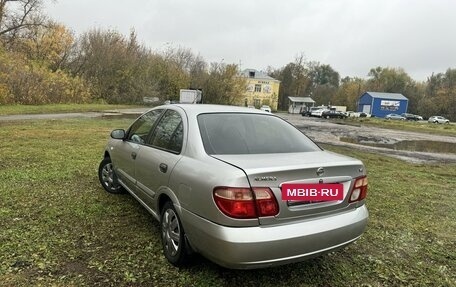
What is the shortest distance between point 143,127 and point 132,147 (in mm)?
305

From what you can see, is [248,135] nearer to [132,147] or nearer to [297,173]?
[297,173]

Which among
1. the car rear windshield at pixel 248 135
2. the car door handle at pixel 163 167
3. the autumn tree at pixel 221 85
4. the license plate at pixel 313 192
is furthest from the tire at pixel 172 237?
the autumn tree at pixel 221 85

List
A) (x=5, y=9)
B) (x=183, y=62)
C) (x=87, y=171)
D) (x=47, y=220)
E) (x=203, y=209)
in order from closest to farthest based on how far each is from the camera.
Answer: (x=203, y=209) → (x=47, y=220) → (x=87, y=171) → (x=5, y=9) → (x=183, y=62)

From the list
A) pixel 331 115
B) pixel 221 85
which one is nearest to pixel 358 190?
pixel 221 85

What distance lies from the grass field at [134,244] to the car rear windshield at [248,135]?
1.11m

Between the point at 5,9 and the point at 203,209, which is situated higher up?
the point at 5,9

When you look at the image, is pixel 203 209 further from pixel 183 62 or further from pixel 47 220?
pixel 183 62

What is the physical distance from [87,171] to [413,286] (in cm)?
565

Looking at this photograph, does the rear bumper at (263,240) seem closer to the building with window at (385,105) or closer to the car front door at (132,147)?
the car front door at (132,147)

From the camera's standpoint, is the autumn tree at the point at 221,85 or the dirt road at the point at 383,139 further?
the autumn tree at the point at 221,85

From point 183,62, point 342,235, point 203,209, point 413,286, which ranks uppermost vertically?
point 183,62

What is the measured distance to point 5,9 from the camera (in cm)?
3108

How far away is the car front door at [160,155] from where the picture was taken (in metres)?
3.30

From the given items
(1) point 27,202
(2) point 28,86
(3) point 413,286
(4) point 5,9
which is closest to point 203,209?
(3) point 413,286
